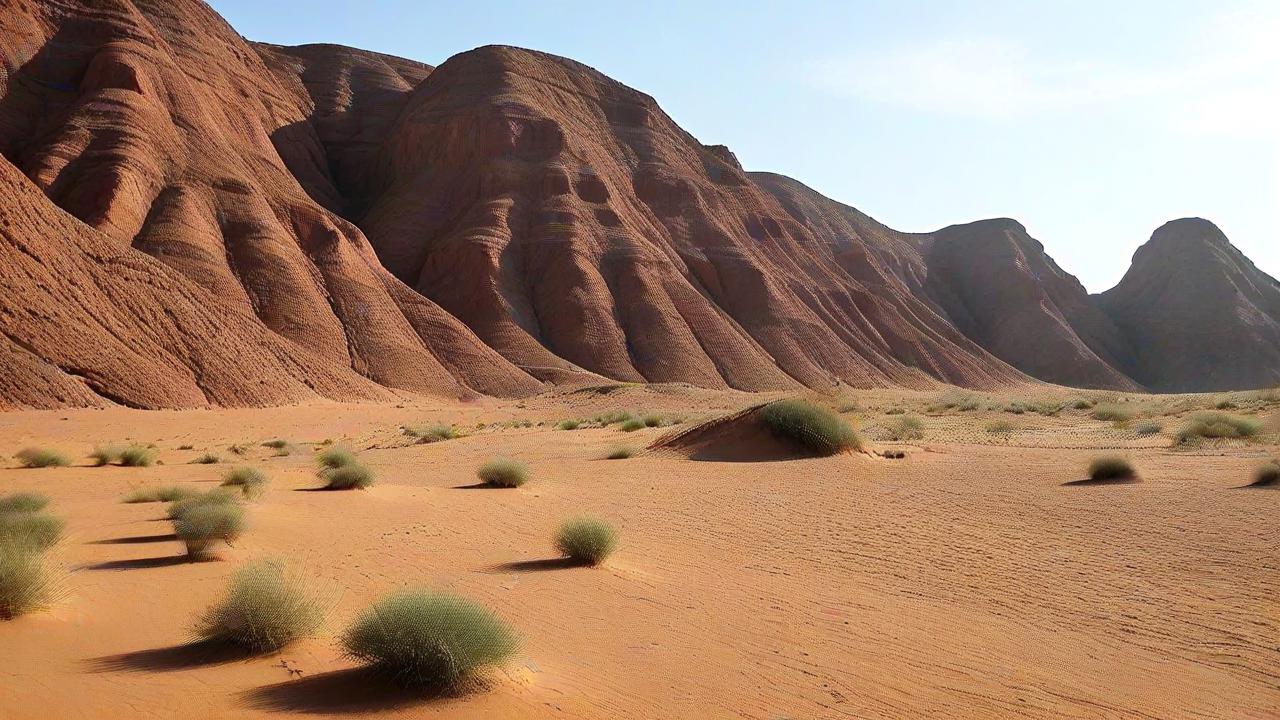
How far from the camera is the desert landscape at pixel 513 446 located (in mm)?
6047

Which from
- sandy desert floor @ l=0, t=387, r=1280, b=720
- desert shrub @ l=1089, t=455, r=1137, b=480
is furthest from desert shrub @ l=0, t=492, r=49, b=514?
desert shrub @ l=1089, t=455, r=1137, b=480

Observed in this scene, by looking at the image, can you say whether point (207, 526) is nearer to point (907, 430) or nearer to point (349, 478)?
point (349, 478)

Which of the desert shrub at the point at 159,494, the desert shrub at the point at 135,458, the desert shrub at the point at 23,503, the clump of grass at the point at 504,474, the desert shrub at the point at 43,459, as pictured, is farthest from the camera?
the desert shrub at the point at 135,458

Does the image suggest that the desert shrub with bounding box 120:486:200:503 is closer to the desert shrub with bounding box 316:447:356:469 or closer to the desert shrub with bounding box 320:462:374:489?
the desert shrub with bounding box 320:462:374:489

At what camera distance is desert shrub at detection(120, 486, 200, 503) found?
43.0ft

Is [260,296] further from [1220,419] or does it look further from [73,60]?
[1220,419]

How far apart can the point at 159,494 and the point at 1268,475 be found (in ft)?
59.1

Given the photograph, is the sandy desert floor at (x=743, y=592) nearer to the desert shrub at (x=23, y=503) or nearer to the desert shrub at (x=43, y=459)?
the desert shrub at (x=23, y=503)

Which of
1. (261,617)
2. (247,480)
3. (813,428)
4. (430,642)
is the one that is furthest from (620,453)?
(430,642)

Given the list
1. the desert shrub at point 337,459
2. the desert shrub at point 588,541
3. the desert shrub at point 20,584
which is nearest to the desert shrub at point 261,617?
the desert shrub at point 20,584

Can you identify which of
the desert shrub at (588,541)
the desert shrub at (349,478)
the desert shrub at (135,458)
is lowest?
the desert shrub at (588,541)

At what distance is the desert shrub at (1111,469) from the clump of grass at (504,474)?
10.6m

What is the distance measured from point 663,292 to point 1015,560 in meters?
61.1

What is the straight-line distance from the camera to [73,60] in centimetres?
5944
